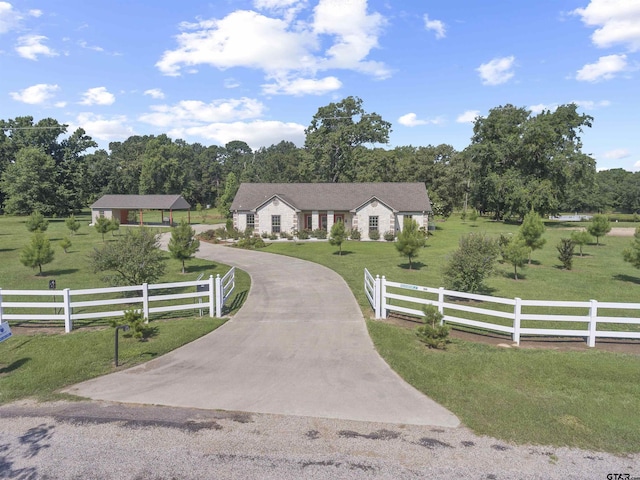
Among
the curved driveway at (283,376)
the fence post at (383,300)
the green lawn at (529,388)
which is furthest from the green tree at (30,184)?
the fence post at (383,300)

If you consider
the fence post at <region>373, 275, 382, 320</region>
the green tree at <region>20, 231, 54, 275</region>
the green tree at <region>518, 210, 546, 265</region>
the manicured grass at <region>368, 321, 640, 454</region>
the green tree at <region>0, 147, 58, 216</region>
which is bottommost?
the manicured grass at <region>368, 321, 640, 454</region>

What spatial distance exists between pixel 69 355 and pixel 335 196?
36848 mm

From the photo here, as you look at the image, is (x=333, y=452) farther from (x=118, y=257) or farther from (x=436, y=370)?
(x=118, y=257)

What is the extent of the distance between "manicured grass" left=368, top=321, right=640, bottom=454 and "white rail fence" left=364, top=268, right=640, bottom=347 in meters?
0.76

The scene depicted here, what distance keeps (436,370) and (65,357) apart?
30.1 feet

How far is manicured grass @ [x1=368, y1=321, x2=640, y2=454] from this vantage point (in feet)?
21.9

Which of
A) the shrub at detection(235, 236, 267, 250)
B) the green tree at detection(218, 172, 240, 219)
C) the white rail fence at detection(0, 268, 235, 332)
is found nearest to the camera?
the white rail fence at detection(0, 268, 235, 332)

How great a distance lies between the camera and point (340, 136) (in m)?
66.8

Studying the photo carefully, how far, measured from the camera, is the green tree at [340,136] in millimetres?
66875

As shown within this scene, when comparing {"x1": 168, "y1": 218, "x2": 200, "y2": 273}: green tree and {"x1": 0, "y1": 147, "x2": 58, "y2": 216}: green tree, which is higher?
{"x1": 0, "y1": 147, "x2": 58, "y2": 216}: green tree

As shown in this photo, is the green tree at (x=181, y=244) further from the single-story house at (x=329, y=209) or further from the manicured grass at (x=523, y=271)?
the single-story house at (x=329, y=209)

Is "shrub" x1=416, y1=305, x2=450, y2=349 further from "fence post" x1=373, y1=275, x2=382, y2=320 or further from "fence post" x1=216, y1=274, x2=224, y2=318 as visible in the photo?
"fence post" x1=216, y1=274, x2=224, y2=318

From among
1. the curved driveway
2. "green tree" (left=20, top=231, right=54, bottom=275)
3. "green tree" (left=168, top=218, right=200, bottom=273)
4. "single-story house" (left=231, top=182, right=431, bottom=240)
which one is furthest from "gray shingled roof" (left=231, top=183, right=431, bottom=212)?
the curved driveway

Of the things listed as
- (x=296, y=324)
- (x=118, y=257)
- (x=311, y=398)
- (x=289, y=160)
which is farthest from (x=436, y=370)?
(x=289, y=160)
